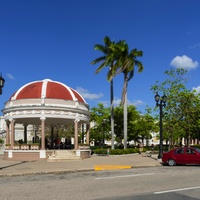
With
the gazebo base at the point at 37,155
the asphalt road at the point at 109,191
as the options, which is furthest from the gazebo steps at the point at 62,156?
the asphalt road at the point at 109,191

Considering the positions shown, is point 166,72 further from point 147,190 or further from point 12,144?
point 147,190

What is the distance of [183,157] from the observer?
22.5 metres

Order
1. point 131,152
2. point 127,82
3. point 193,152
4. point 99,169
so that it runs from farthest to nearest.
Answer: point 127,82 < point 131,152 < point 193,152 < point 99,169

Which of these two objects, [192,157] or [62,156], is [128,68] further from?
[192,157]

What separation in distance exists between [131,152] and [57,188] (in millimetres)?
27014

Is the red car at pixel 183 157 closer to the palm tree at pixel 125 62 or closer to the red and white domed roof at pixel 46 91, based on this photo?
the red and white domed roof at pixel 46 91

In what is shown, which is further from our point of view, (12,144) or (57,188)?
(12,144)

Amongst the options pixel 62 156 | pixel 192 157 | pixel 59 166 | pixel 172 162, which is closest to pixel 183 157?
pixel 192 157

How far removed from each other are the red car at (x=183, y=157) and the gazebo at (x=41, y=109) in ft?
36.7

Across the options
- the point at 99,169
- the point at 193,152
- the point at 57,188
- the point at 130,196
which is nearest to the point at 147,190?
the point at 130,196

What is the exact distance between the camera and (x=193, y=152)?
22375mm

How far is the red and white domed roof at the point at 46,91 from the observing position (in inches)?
1240

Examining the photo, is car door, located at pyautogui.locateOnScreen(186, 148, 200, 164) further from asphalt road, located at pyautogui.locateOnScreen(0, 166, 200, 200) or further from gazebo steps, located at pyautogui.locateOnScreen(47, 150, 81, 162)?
gazebo steps, located at pyautogui.locateOnScreen(47, 150, 81, 162)

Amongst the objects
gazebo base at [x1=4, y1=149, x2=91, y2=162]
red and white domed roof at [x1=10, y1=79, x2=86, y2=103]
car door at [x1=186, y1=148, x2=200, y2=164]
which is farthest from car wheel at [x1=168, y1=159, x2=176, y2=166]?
red and white domed roof at [x1=10, y1=79, x2=86, y2=103]
